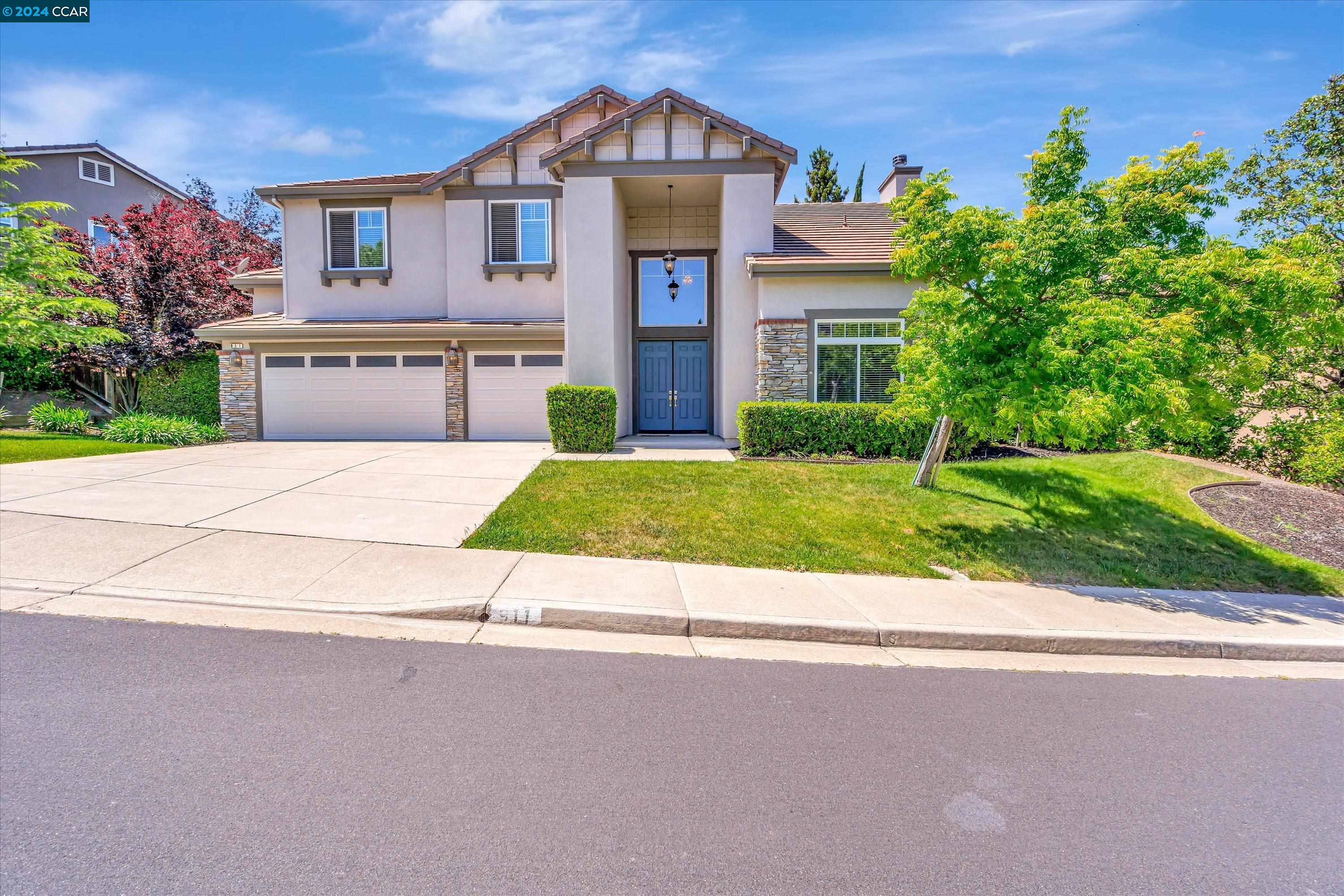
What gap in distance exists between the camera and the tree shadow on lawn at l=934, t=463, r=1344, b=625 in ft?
21.1

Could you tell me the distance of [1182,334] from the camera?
20.1 feet

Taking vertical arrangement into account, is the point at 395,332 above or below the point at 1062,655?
above

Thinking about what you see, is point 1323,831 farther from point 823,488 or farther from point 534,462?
point 534,462

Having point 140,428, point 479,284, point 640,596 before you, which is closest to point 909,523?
point 640,596

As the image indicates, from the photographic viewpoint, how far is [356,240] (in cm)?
1616

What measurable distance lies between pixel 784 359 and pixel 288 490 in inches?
357

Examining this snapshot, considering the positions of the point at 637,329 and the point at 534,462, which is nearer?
the point at 534,462

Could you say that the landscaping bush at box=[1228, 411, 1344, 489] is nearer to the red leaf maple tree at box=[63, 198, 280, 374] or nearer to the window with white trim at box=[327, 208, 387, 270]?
the window with white trim at box=[327, 208, 387, 270]

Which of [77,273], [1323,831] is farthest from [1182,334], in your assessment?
[77,273]

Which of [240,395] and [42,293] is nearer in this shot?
[240,395]

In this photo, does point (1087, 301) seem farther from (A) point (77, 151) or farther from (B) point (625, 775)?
(A) point (77, 151)

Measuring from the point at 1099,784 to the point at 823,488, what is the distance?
6582mm

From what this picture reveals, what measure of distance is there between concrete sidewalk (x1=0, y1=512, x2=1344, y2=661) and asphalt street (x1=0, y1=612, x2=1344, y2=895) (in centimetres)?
66

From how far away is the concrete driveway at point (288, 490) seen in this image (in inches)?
287
